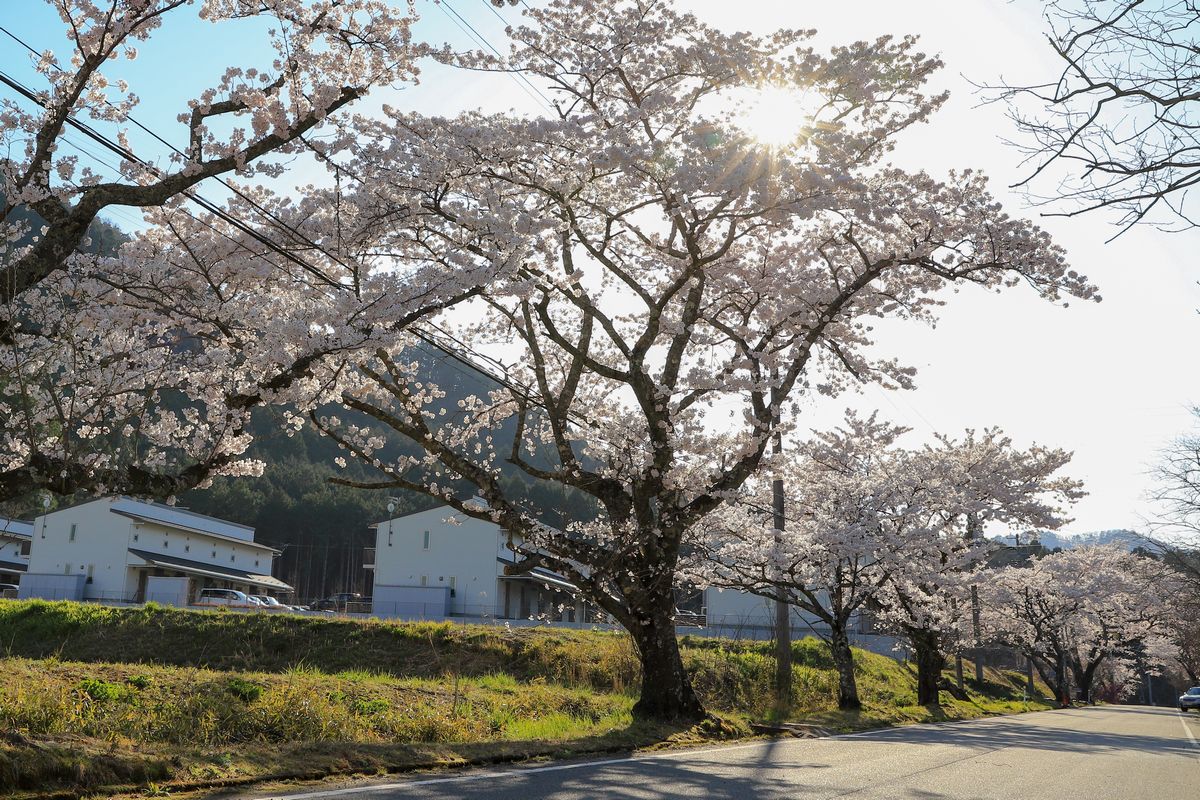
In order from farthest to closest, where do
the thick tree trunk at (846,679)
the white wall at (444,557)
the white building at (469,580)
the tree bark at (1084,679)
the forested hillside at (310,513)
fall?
the forested hillside at (310,513) < the tree bark at (1084,679) < the white wall at (444,557) < the white building at (469,580) < the thick tree trunk at (846,679)

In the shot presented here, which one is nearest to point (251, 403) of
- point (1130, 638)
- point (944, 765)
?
point (944, 765)

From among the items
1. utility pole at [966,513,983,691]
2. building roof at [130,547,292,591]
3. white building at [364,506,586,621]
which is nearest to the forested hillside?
building roof at [130,547,292,591]

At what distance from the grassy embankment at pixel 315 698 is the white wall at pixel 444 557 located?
19094 millimetres

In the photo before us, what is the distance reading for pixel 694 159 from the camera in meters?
11.2

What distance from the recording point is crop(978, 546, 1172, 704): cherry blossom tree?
44094 millimetres

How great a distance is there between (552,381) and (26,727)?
985 cm

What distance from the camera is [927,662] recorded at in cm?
2694

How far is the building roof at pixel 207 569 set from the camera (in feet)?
157

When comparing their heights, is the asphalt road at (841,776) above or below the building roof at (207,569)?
below

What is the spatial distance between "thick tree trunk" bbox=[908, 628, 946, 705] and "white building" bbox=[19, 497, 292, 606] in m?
36.7

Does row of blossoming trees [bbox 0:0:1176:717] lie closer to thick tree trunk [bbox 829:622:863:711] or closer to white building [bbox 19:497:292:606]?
thick tree trunk [bbox 829:622:863:711]

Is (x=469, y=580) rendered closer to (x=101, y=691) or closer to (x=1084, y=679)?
(x=1084, y=679)

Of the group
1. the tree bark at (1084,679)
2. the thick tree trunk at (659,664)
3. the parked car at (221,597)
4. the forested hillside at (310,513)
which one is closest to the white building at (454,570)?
the parked car at (221,597)

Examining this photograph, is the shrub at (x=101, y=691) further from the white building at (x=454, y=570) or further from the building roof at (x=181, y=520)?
the building roof at (x=181, y=520)
